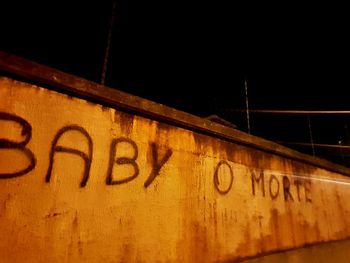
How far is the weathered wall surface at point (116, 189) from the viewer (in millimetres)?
2172

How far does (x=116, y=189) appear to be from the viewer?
269 centimetres

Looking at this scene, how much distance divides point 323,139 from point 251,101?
18.5 feet

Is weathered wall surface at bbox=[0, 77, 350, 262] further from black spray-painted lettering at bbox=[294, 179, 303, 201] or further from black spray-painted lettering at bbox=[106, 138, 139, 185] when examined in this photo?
black spray-painted lettering at bbox=[294, 179, 303, 201]

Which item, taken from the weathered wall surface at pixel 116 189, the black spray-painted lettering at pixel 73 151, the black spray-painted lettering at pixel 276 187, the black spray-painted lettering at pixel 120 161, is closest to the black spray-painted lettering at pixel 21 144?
the weathered wall surface at pixel 116 189

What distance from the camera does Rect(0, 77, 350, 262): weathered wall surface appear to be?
2172 mm

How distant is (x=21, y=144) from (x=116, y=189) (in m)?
0.92

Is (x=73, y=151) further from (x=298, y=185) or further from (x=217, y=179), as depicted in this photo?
(x=298, y=185)

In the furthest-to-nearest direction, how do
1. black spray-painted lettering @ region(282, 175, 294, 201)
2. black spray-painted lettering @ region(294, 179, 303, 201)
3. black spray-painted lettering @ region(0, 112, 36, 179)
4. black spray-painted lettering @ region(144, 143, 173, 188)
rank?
black spray-painted lettering @ region(294, 179, 303, 201)
black spray-painted lettering @ region(282, 175, 294, 201)
black spray-painted lettering @ region(144, 143, 173, 188)
black spray-painted lettering @ region(0, 112, 36, 179)

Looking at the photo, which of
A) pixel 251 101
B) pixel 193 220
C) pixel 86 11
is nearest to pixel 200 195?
pixel 193 220

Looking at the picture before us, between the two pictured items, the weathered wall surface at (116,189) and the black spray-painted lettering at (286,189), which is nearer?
the weathered wall surface at (116,189)

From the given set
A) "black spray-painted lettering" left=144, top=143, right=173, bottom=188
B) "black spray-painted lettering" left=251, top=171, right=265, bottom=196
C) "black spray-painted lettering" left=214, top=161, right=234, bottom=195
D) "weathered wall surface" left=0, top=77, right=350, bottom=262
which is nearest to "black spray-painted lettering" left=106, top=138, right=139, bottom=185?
"weathered wall surface" left=0, top=77, right=350, bottom=262

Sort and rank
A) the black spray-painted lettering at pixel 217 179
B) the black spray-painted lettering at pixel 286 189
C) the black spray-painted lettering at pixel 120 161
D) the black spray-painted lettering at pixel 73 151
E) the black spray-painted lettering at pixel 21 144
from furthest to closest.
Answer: the black spray-painted lettering at pixel 286 189 < the black spray-painted lettering at pixel 217 179 < the black spray-painted lettering at pixel 120 161 < the black spray-painted lettering at pixel 73 151 < the black spray-painted lettering at pixel 21 144

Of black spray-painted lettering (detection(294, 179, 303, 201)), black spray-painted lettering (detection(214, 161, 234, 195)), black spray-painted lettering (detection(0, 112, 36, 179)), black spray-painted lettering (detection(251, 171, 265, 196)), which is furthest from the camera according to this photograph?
black spray-painted lettering (detection(294, 179, 303, 201))

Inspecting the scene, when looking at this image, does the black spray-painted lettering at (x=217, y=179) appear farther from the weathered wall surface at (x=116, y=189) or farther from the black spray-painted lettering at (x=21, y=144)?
the black spray-painted lettering at (x=21, y=144)
